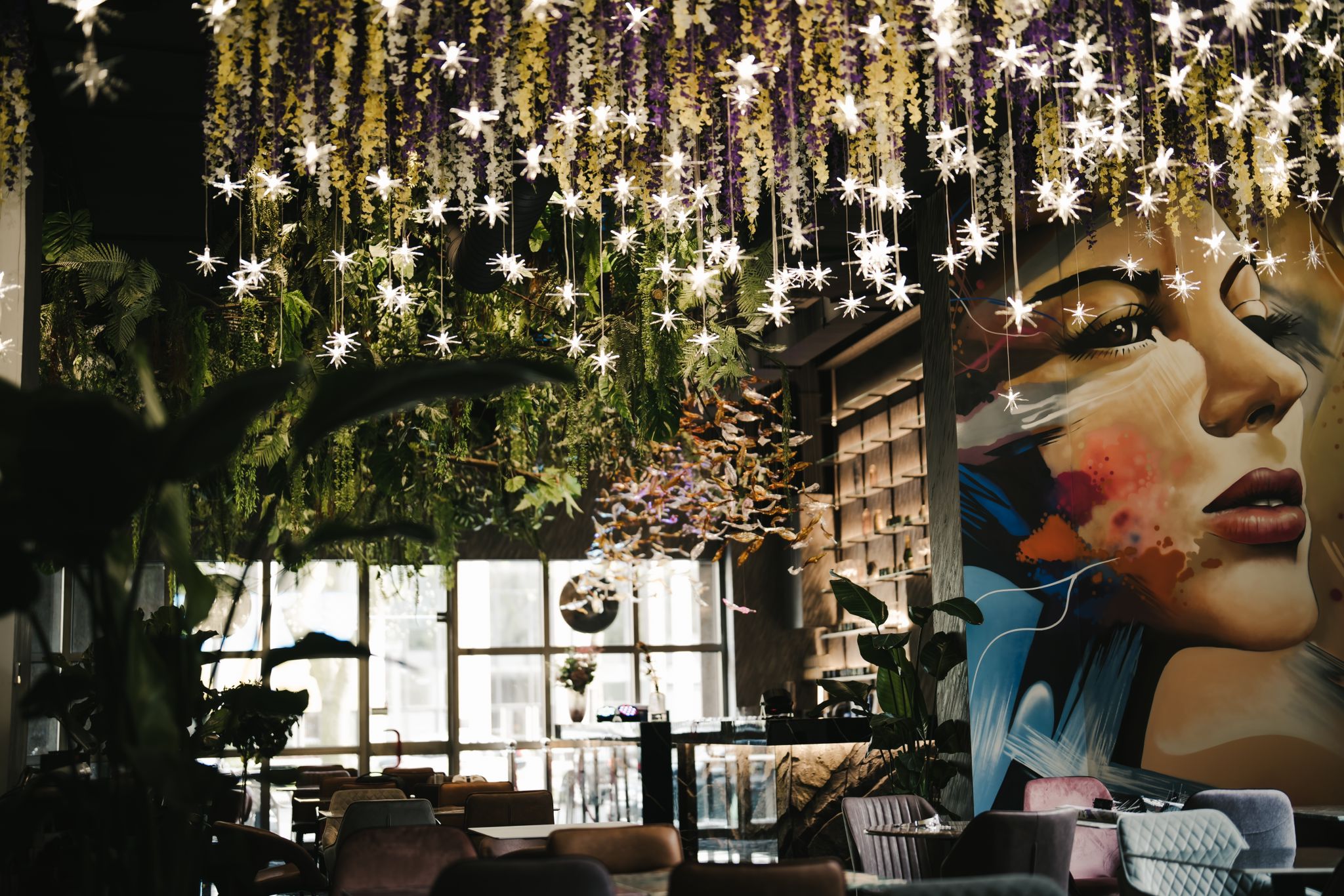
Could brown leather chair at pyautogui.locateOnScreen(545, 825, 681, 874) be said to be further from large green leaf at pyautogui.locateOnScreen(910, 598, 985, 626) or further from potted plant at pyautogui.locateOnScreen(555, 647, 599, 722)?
potted plant at pyautogui.locateOnScreen(555, 647, 599, 722)

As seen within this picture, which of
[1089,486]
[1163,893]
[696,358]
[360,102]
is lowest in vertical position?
[1163,893]

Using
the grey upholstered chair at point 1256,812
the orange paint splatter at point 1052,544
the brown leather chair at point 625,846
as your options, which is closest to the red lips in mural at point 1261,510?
the orange paint splatter at point 1052,544

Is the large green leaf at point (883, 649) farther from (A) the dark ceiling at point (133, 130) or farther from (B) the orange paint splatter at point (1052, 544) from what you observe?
(A) the dark ceiling at point (133, 130)

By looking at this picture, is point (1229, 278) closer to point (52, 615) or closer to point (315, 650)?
point (315, 650)

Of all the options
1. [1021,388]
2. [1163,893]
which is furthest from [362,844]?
[1021,388]

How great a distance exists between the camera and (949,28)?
359 centimetres

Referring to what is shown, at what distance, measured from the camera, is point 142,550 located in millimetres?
3100

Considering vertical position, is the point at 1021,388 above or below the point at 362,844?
above

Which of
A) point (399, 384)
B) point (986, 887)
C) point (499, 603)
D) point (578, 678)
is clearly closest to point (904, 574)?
point (578, 678)

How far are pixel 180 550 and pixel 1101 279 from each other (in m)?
5.27

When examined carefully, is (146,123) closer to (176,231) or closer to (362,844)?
(176,231)

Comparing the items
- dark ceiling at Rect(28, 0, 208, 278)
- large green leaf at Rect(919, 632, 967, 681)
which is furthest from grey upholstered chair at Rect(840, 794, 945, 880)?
dark ceiling at Rect(28, 0, 208, 278)

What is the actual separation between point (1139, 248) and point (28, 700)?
19.3ft

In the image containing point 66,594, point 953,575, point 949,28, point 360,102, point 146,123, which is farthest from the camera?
point 66,594
